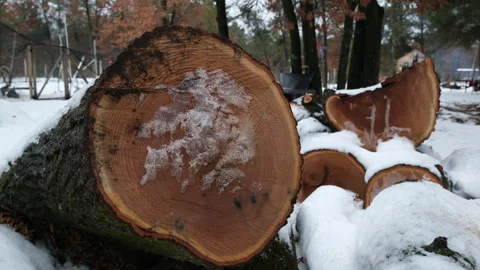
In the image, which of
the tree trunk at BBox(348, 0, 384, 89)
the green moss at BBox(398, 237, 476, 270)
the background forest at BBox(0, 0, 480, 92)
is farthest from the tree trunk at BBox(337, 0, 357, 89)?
the green moss at BBox(398, 237, 476, 270)

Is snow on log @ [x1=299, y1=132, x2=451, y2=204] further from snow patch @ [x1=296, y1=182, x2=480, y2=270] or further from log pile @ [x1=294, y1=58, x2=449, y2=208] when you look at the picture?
snow patch @ [x1=296, y1=182, x2=480, y2=270]

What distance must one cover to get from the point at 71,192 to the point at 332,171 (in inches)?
87.7

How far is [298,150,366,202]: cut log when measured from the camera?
9.89 ft

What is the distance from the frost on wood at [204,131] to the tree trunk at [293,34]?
7.77 m

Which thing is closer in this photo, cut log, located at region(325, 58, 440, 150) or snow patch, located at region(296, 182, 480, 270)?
snow patch, located at region(296, 182, 480, 270)

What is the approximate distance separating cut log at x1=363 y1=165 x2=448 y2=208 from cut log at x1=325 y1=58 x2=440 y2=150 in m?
0.54

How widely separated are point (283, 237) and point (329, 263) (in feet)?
0.95

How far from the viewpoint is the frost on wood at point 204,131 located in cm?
137

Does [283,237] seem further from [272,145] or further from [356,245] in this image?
[272,145]

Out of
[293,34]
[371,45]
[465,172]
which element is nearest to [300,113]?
[465,172]

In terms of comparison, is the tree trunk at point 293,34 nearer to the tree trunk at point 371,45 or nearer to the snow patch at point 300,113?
the tree trunk at point 371,45

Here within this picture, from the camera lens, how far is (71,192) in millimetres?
1385

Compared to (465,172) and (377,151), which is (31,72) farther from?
(465,172)

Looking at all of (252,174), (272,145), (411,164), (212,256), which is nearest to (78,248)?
(212,256)
